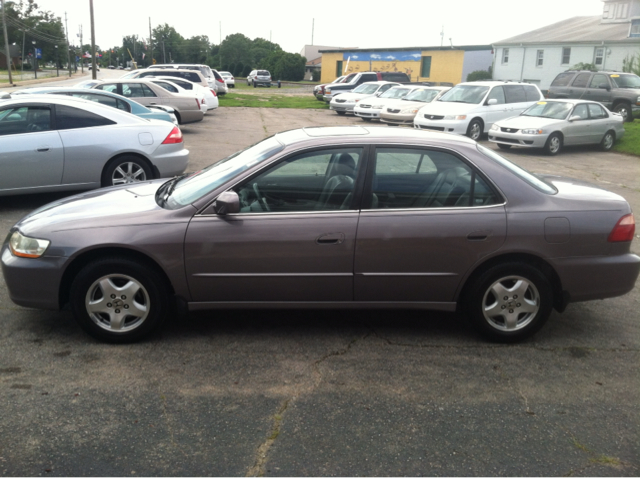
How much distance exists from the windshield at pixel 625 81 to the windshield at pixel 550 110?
24.1 ft

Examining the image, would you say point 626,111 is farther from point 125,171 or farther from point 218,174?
point 218,174

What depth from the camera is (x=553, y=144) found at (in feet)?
54.7

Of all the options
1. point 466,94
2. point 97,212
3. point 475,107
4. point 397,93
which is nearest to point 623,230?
point 97,212

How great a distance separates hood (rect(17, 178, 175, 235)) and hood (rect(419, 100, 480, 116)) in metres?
14.8

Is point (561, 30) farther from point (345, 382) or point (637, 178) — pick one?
point (345, 382)

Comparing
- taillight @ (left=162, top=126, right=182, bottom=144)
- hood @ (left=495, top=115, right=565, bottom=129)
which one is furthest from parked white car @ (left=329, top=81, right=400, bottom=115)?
taillight @ (left=162, top=126, right=182, bottom=144)

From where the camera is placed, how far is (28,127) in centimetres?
827

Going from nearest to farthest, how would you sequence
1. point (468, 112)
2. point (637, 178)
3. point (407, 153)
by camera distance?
point (407, 153), point (637, 178), point (468, 112)

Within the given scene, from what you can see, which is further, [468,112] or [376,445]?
[468,112]

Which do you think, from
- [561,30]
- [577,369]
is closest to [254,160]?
[577,369]

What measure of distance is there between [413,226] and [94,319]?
7.61ft

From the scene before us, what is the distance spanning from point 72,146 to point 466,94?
1421cm

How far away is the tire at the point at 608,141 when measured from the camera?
17.9 meters

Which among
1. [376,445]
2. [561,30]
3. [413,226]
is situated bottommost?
[376,445]
